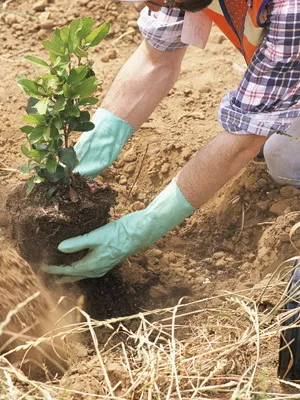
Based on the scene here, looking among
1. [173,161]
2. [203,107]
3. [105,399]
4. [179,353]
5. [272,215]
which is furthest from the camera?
[203,107]

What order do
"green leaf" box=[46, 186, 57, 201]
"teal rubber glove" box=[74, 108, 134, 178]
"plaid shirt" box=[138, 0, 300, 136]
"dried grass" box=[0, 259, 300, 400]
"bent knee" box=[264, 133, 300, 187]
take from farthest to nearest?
"bent knee" box=[264, 133, 300, 187]
"teal rubber glove" box=[74, 108, 134, 178]
"green leaf" box=[46, 186, 57, 201]
"plaid shirt" box=[138, 0, 300, 136]
"dried grass" box=[0, 259, 300, 400]

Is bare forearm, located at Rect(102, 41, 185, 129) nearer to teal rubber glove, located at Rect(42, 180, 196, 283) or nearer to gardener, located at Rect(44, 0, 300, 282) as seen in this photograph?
gardener, located at Rect(44, 0, 300, 282)

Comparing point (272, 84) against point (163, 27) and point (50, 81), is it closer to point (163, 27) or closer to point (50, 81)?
point (163, 27)

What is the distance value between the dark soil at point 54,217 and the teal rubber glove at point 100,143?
245 millimetres

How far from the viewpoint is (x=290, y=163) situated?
10.9 ft

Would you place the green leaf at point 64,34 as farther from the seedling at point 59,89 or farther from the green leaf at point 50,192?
the green leaf at point 50,192

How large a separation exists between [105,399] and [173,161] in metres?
1.57

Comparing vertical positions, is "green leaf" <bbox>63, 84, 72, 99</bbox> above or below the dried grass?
above

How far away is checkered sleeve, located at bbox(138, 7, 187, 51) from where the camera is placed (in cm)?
302

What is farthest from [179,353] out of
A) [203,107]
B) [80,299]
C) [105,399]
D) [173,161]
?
[203,107]

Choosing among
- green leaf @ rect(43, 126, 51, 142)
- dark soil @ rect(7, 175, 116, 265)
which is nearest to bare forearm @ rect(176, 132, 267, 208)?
dark soil @ rect(7, 175, 116, 265)

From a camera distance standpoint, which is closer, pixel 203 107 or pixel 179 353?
pixel 179 353

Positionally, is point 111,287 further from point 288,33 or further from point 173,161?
point 288,33

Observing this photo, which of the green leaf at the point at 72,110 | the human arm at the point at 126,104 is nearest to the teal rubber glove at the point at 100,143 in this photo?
the human arm at the point at 126,104
